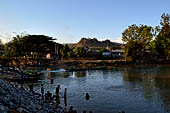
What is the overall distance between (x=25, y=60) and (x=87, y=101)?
83705 millimetres

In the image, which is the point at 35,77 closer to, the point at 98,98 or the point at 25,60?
the point at 98,98

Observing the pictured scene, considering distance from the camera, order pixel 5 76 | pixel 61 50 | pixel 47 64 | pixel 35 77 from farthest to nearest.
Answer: pixel 61 50
pixel 47 64
pixel 35 77
pixel 5 76

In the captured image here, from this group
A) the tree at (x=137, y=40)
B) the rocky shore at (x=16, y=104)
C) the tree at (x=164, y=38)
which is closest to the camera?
the rocky shore at (x=16, y=104)

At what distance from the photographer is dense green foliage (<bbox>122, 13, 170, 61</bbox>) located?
10650 centimetres

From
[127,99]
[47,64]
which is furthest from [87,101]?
[47,64]

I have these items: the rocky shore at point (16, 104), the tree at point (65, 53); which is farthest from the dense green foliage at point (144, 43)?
the rocky shore at point (16, 104)

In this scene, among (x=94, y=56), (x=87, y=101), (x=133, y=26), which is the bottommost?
(x=87, y=101)

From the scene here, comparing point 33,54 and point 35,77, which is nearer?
point 35,77

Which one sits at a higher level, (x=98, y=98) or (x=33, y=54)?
(x=33, y=54)

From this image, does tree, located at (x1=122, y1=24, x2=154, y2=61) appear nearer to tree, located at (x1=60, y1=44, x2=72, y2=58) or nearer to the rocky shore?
tree, located at (x1=60, y1=44, x2=72, y2=58)

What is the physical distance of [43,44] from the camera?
4336 inches

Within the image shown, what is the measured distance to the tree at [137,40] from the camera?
111688 mm

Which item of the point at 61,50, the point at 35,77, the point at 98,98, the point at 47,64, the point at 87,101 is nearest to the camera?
the point at 87,101

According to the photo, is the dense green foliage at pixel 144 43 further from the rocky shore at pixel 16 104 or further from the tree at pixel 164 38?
the rocky shore at pixel 16 104
